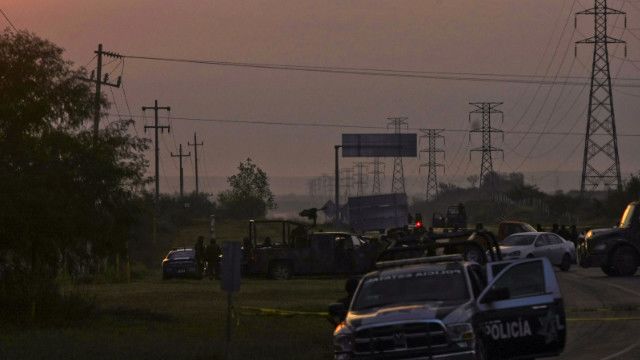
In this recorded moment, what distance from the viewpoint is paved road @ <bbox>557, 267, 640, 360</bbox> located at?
21608 mm

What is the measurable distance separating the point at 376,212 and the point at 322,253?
973 inches

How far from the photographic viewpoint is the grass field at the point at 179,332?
21.7 metres

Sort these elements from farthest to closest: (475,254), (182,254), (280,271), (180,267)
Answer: (182,254), (180,267), (280,271), (475,254)

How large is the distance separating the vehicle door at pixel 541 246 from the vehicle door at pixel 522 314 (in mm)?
30693

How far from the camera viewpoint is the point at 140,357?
20984 millimetres

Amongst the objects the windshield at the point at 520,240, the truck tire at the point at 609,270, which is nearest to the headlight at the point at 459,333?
the truck tire at the point at 609,270

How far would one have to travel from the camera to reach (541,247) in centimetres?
4909

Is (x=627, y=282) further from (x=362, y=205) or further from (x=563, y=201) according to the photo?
(x=563, y=201)

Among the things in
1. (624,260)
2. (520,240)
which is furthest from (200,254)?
(624,260)

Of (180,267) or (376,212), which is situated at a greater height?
(376,212)

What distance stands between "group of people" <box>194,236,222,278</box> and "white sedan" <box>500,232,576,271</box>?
1122 centimetres

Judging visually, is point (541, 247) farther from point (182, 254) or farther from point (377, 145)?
point (377, 145)

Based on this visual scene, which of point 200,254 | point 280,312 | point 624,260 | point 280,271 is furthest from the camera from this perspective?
point 200,254

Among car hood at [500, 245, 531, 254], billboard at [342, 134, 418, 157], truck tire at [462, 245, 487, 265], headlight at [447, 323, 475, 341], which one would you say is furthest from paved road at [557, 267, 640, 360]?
billboard at [342, 134, 418, 157]
